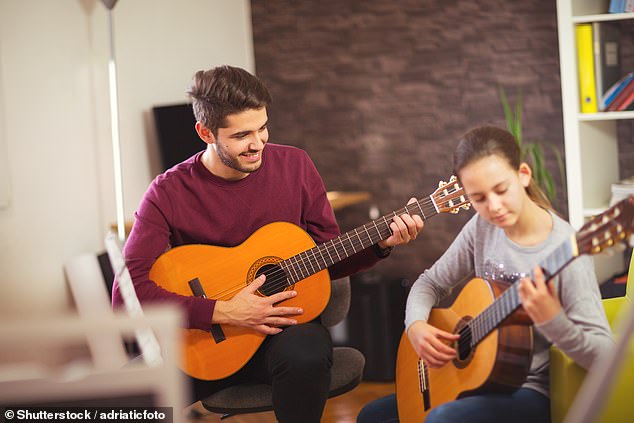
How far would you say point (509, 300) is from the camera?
1480mm

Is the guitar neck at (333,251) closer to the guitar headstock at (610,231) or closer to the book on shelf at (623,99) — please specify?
the guitar headstock at (610,231)

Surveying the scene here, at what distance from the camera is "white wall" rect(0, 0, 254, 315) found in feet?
9.16

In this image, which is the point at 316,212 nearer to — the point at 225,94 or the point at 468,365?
the point at 225,94

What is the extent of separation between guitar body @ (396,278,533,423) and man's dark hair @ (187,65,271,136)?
2.22 ft

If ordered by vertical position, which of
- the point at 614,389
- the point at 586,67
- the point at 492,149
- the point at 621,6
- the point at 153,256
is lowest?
the point at 614,389

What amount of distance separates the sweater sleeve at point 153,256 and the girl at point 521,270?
23.3 inches

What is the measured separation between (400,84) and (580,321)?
2.55m

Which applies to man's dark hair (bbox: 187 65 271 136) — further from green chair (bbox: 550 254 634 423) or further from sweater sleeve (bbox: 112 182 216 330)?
green chair (bbox: 550 254 634 423)

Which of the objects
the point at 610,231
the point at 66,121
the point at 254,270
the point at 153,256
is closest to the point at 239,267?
the point at 254,270

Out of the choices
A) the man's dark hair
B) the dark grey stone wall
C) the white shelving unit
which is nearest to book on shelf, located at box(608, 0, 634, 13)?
the white shelving unit

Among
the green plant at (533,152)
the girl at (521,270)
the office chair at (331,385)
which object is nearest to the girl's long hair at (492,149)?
the girl at (521,270)

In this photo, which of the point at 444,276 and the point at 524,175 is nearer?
the point at 524,175

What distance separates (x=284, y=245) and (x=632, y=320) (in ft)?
4.25

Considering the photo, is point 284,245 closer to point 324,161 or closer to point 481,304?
point 481,304
